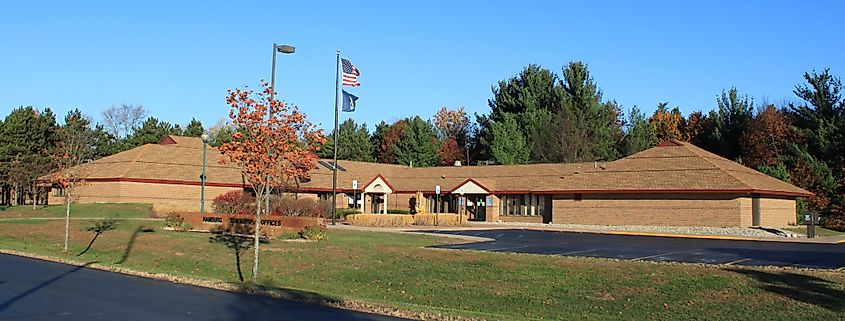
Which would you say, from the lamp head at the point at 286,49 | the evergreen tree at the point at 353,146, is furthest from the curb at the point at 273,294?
the evergreen tree at the point at 353,146

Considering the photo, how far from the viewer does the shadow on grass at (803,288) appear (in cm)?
1429

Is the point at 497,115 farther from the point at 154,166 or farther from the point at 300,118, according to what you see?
the point at 300,118

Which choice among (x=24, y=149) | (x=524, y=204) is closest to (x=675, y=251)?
(x=524, y=204)

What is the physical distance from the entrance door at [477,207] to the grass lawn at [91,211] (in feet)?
68.9

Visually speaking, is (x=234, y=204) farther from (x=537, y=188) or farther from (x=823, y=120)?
(x=823, y=120)

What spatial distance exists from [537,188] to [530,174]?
3.75 meters

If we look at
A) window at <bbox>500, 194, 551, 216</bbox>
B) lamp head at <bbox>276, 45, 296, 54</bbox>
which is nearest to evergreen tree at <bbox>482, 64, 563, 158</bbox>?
window at <bbox>500, 194, 551, 216</bbox>

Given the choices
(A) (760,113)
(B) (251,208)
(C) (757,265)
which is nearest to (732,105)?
(A) (760,113)

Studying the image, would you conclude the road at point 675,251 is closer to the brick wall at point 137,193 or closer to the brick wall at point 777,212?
the brick wall at point 777,212

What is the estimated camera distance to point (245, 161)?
17.0 metres

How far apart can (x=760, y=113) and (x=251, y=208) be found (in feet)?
157

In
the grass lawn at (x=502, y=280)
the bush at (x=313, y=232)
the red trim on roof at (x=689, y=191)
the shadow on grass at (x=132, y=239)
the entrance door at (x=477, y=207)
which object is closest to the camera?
the grass lawn at (x=502, y=280)

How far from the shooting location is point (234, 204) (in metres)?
39.3

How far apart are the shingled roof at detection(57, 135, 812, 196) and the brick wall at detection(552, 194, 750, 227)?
65 cm
